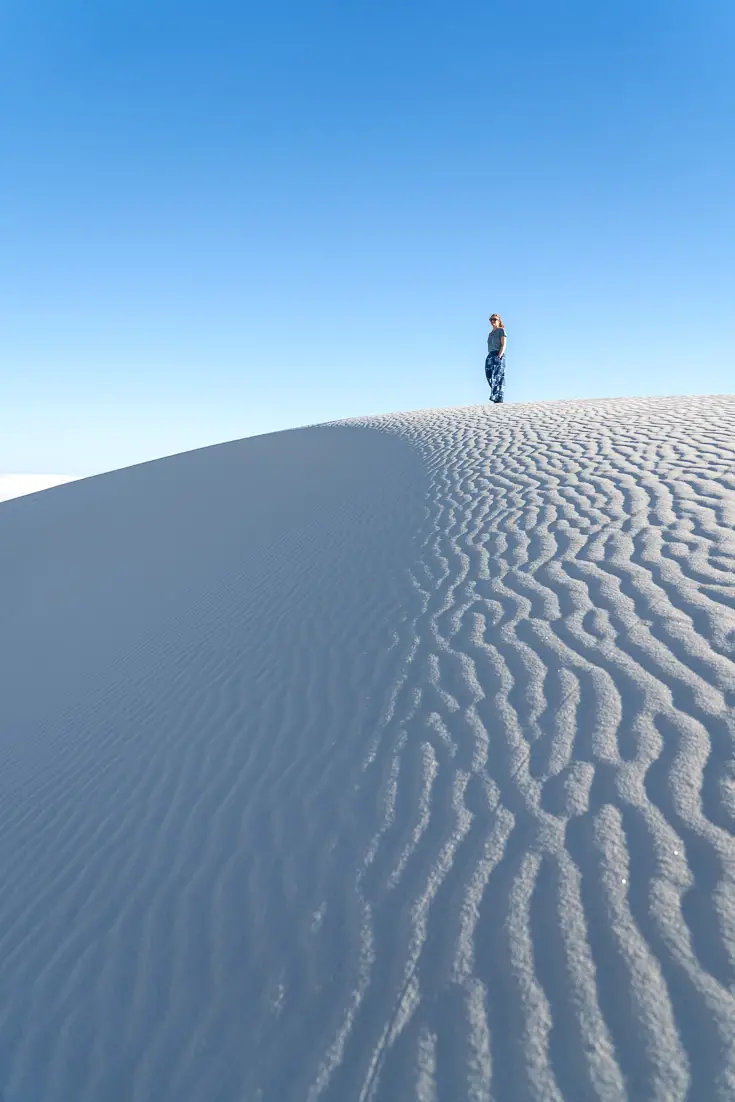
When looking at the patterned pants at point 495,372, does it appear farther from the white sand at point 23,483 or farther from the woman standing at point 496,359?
the white sand at point 23,483

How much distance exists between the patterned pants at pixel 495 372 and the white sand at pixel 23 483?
34.6 meters

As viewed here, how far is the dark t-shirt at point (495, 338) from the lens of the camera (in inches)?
610

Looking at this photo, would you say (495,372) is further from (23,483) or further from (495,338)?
(23,483)

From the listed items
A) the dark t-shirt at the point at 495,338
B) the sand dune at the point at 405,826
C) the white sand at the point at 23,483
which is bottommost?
the white sand at the point at 23,483

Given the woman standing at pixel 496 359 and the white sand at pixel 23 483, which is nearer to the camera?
the woman standing at pixel 496 359

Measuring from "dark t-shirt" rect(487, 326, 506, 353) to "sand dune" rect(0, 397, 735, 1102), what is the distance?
862 centimetres

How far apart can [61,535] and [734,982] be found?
12999mm

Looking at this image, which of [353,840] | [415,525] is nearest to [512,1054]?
[353,840]

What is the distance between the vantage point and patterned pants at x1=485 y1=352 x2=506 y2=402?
16188 millimetres

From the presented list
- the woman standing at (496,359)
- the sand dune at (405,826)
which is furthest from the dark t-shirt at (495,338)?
the sand dune at (405,826)

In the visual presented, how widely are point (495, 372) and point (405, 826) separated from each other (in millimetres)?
14034

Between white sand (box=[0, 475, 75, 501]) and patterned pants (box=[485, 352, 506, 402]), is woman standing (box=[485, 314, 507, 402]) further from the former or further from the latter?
white sand (box=[0, 475, 75, 501])

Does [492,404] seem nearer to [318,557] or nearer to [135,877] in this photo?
[318,557]

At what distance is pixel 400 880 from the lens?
307cm
